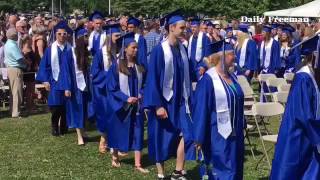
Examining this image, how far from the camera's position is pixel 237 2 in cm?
4372

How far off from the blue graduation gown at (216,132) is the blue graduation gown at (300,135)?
725 millimetres

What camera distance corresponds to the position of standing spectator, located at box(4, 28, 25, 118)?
39.3ft

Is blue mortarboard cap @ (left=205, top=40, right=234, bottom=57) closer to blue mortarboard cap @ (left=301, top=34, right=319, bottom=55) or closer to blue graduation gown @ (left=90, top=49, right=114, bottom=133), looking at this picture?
blue mortarboard cap @ (left=301, top=34, right=319, bottom=55)

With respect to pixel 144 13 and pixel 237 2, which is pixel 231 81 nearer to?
pixel 237 2

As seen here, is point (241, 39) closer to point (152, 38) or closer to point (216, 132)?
point (152, 38)

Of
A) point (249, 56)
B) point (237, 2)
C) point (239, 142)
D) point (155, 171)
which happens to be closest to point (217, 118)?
point (239, 142)

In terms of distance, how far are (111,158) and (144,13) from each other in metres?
46.8

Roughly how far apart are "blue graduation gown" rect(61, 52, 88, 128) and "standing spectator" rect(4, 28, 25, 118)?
9.03ft

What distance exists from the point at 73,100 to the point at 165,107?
3.09m

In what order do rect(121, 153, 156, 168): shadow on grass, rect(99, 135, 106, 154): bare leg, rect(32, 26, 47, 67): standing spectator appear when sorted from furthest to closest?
rect(32, 26, 47, 67): standing spectator → rect(99, 135, 106, 154): bare leg → rect(121, 153, 156, 168): shadow on grass

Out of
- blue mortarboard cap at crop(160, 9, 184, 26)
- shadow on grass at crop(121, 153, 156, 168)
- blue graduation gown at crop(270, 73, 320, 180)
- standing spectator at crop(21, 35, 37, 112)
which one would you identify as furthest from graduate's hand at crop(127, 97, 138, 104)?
standing spectator at crop(21, 35, 37, 112)

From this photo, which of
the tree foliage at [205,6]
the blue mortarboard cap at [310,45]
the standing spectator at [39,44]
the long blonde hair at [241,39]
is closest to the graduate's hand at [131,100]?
the blue mortarboard cap at [310,45]

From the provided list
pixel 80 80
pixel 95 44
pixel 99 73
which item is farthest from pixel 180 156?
pixel 95 44

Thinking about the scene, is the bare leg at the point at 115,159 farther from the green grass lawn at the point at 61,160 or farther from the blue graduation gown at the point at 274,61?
the blue graduation gown at the point at 274,61
